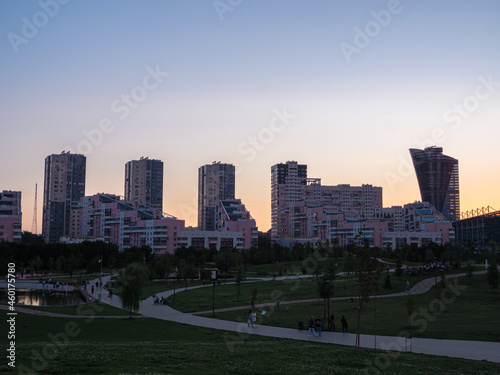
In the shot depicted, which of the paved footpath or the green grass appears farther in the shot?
the green grass

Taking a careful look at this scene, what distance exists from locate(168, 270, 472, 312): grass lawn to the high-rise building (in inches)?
3282

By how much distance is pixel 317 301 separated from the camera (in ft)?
158

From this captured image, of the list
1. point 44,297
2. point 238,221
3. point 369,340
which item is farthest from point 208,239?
point 369,340

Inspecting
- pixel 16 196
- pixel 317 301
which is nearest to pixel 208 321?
pixel 317 301

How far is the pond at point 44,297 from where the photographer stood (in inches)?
2211

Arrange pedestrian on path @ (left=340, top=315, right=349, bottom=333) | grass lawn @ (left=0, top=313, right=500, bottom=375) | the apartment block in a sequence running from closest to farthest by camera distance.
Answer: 1. grass lawn @ (left=0, top=313, right=500, bottom=375)
2. pedestrian on path @ (left=340, top=315, right=349, bottom=333)
3. the apartment block

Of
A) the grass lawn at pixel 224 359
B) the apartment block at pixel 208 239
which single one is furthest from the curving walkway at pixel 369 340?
the apartment block at pixel 208 239

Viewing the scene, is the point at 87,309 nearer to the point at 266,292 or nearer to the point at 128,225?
the point at 266,292

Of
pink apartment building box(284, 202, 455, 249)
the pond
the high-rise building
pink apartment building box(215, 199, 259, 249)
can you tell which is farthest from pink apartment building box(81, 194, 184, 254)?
the pond

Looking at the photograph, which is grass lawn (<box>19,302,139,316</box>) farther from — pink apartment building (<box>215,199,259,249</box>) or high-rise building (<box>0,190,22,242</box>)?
pink apartment building (<box>215,199,259,249</box>)

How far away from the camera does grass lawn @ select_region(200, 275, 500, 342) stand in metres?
31.2

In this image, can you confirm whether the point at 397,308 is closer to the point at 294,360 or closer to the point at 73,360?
the point at 294,360

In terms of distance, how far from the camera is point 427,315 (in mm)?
37906

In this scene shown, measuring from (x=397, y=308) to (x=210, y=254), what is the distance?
77004mm
